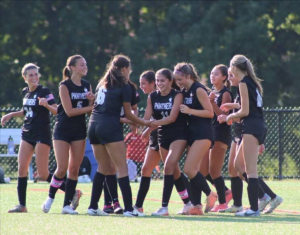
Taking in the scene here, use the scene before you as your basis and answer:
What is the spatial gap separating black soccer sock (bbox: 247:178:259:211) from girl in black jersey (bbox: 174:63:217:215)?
2.15 ft

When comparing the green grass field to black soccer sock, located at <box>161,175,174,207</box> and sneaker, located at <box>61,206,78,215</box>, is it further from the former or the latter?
black soccer sock, located at <box>161,175,174,207</box>

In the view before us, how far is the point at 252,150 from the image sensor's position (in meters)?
8.25

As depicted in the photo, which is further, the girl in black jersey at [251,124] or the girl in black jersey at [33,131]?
the girl in black jersey at [33,131]

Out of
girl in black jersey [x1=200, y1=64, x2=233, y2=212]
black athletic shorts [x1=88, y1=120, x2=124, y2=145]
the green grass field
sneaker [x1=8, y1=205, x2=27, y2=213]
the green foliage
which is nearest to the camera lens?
the green grass field

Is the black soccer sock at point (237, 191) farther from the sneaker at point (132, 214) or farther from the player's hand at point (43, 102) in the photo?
the player's hand at point (43, 102)

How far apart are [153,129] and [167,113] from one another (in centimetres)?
31

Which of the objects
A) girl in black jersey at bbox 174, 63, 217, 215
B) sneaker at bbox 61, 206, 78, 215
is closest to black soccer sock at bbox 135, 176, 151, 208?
girl in black jersey at bbox 174, 63, 217, 215

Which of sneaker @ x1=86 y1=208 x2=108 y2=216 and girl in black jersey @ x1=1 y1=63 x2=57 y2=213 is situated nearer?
sneaker @ x1=86 y1=208 x2=108 y2=216

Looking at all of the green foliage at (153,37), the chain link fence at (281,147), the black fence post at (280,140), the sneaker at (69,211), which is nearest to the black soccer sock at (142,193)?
the sneaker at (69,211)

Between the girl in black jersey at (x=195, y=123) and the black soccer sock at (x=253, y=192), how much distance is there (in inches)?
25.8

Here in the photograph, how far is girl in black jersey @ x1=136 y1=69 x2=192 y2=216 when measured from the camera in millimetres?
8531

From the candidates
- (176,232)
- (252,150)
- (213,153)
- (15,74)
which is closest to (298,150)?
(213,153)

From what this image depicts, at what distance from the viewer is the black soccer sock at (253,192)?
827 cm

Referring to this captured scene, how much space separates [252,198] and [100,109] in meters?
1.98
